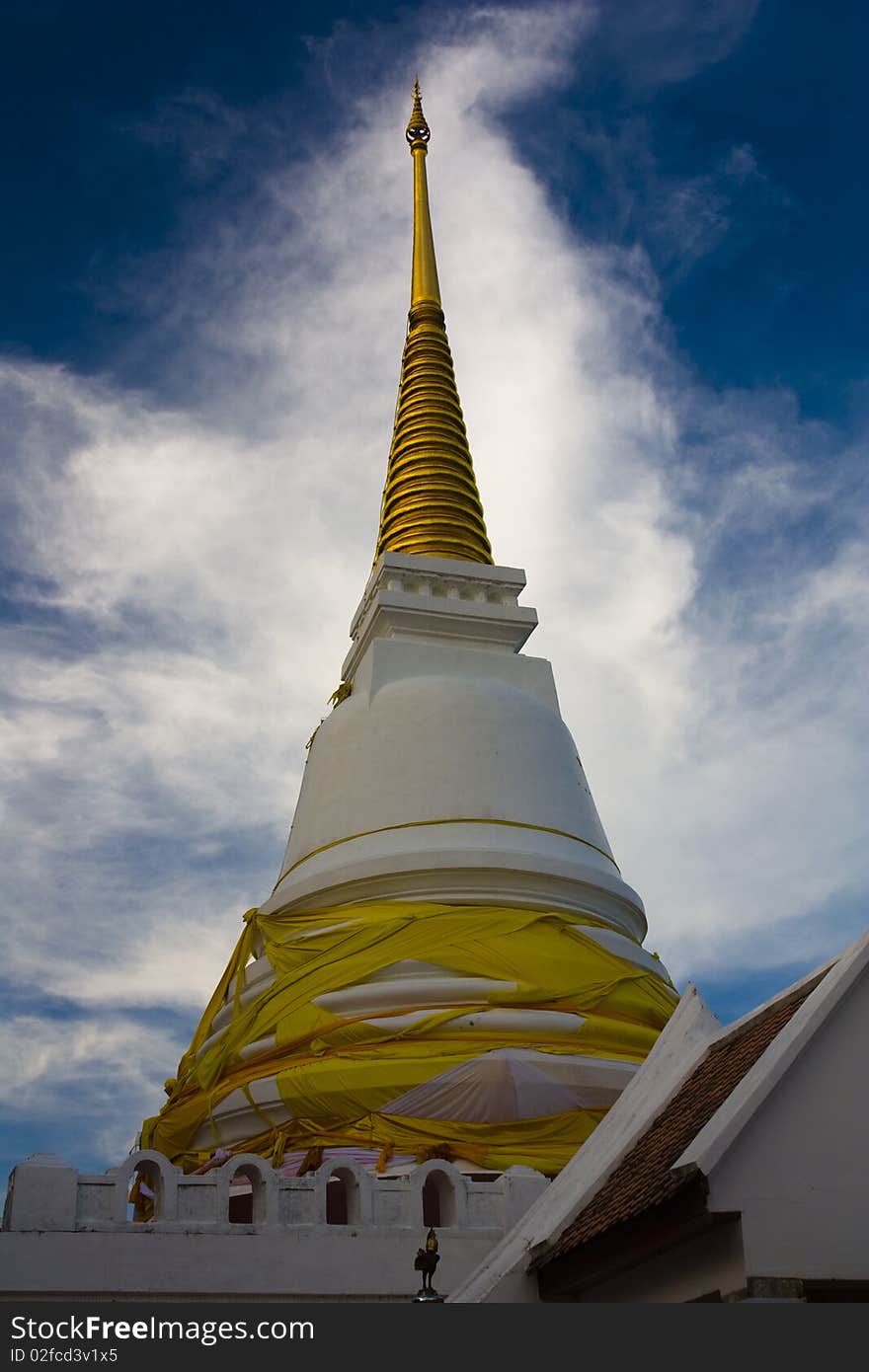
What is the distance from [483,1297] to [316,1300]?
286 centimetres

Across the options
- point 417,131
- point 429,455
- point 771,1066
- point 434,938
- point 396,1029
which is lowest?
point 771,1066

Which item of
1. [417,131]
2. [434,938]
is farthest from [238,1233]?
[417,131]


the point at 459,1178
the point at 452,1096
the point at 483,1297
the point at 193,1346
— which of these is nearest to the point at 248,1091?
the point at 452,1096

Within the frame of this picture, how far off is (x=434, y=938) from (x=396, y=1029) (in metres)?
1.45

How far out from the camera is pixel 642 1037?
1568cm

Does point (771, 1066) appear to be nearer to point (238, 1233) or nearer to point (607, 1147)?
point (607, 1147)

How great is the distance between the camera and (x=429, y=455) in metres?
24.0

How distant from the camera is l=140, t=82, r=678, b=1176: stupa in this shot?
14.3 metres

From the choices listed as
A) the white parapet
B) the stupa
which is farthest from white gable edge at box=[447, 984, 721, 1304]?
the stupa

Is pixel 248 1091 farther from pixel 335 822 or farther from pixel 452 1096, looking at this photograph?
pixel 335 822

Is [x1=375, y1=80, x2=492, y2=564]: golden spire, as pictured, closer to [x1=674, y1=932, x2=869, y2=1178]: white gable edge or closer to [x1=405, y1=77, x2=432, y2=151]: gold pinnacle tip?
[x1=405, y1=77, x2=432, y2=151]: gold pinnacle tip

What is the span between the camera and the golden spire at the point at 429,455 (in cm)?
2294

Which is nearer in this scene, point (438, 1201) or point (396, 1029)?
point (438, 1201)

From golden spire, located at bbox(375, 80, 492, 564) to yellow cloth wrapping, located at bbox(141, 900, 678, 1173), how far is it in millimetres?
7636
